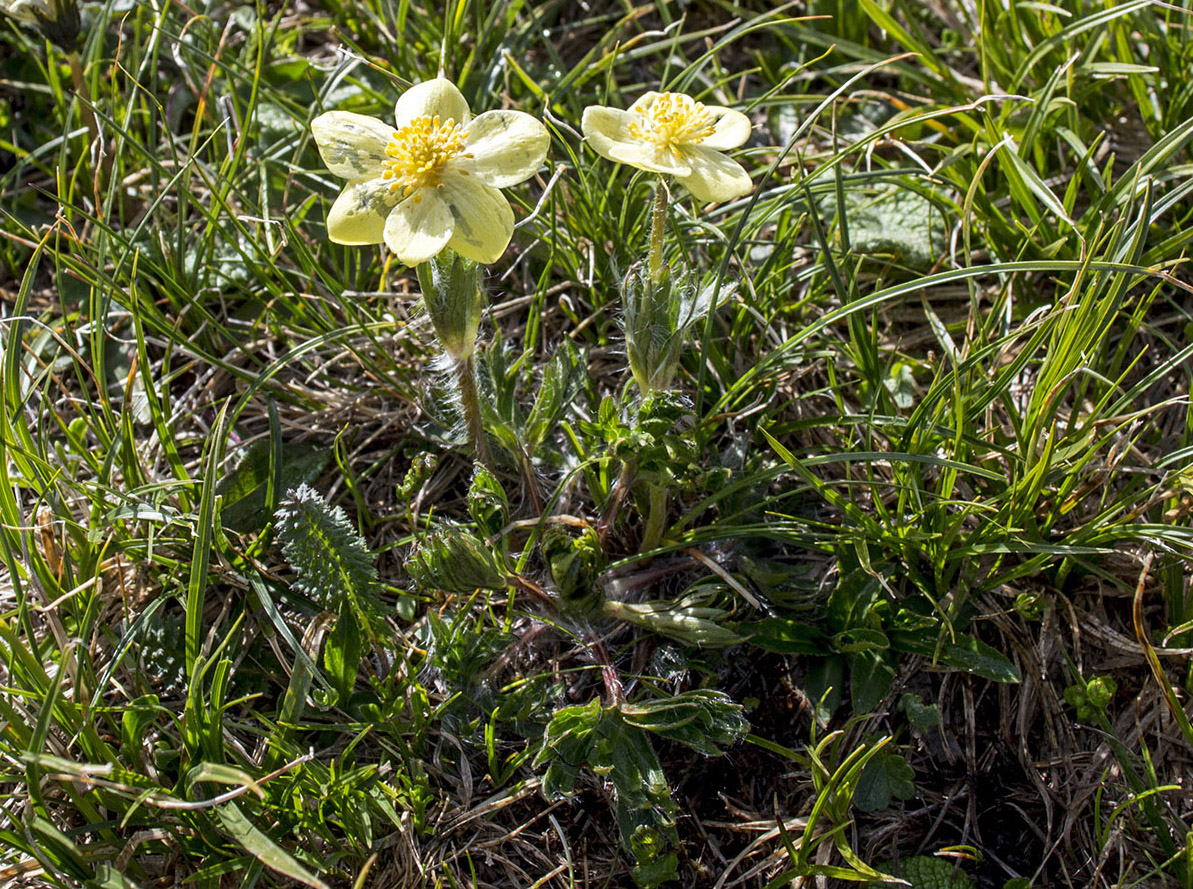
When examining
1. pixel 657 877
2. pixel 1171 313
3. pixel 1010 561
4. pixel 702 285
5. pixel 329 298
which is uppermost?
pixel 702 285

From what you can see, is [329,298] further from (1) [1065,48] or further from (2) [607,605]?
(1) [1065,48]

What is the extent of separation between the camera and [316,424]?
2623 millimetres

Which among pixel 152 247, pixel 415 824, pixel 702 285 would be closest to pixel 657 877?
pixel 415 824

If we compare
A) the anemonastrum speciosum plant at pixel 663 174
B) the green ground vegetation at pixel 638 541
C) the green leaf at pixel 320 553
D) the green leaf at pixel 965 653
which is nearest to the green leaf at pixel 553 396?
the green ground vegetation at pixel 638 541

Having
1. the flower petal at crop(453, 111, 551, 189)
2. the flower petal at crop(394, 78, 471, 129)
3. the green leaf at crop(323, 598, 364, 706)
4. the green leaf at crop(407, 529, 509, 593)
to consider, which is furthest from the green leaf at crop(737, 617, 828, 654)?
the flower petal at crop(394, 78, 471, 129)

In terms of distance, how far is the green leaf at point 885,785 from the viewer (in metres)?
2.01

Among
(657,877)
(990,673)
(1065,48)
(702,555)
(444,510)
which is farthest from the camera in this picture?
(1065,48)

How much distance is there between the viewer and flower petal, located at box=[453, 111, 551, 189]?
1.81 meters

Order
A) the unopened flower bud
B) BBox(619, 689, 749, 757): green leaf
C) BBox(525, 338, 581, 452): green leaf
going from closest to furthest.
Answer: BBox(619, 689, 749, 757): green leaf
the unopened flower bud
BBox(525, 338, 581, 452): green leaf

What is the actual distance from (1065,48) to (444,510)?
7.01ft

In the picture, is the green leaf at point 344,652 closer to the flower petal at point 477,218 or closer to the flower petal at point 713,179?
the flower petal at point 477,218

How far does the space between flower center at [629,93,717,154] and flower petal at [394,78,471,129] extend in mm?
341

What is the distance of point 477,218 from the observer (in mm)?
1773

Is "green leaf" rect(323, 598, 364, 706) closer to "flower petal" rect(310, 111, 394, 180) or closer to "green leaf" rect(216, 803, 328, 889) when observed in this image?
"green leaf" rect(216, 803, 328, 889)
